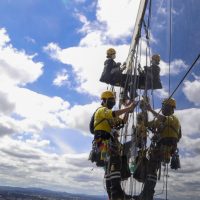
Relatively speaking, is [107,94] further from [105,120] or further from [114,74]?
[114,74]

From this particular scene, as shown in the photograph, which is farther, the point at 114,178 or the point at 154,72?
the point at 154,72

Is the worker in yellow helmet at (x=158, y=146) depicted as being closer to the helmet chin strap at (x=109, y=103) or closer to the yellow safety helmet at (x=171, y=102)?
the yellow safety helmet at (x=171, y=102)

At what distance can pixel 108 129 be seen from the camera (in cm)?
691

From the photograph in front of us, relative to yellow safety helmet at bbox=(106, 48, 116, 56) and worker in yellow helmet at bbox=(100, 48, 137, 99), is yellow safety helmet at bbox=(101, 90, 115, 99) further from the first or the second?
yellow safety helmet at bbox=(106, 48, 116, 56)

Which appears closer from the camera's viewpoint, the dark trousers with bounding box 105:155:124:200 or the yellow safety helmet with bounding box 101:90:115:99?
the dark trousers with bounding box 105:155:124:200

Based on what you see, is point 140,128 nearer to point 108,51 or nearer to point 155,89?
point 155,89

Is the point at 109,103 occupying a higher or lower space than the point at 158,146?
higher

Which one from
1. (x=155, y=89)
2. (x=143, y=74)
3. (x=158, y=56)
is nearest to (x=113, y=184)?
(x=155, y=89)

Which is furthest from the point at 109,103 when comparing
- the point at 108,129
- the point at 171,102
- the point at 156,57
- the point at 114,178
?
the point at 171,102

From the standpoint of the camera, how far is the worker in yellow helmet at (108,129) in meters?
6.56

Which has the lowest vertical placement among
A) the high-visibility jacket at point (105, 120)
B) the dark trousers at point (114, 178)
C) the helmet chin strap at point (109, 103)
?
the dark trousers at point (114, 178)

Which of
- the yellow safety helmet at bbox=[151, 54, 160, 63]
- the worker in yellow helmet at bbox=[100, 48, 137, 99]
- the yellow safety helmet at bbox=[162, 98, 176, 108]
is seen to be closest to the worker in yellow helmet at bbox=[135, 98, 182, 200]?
the yellow safety helmet at bbox=[162, 98, 176, 108]

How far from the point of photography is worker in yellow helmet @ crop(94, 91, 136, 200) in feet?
21.5

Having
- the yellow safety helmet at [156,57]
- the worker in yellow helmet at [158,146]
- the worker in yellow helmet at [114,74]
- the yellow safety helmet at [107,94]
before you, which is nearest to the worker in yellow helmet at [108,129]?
the yellow safety helmet at [107,94]
